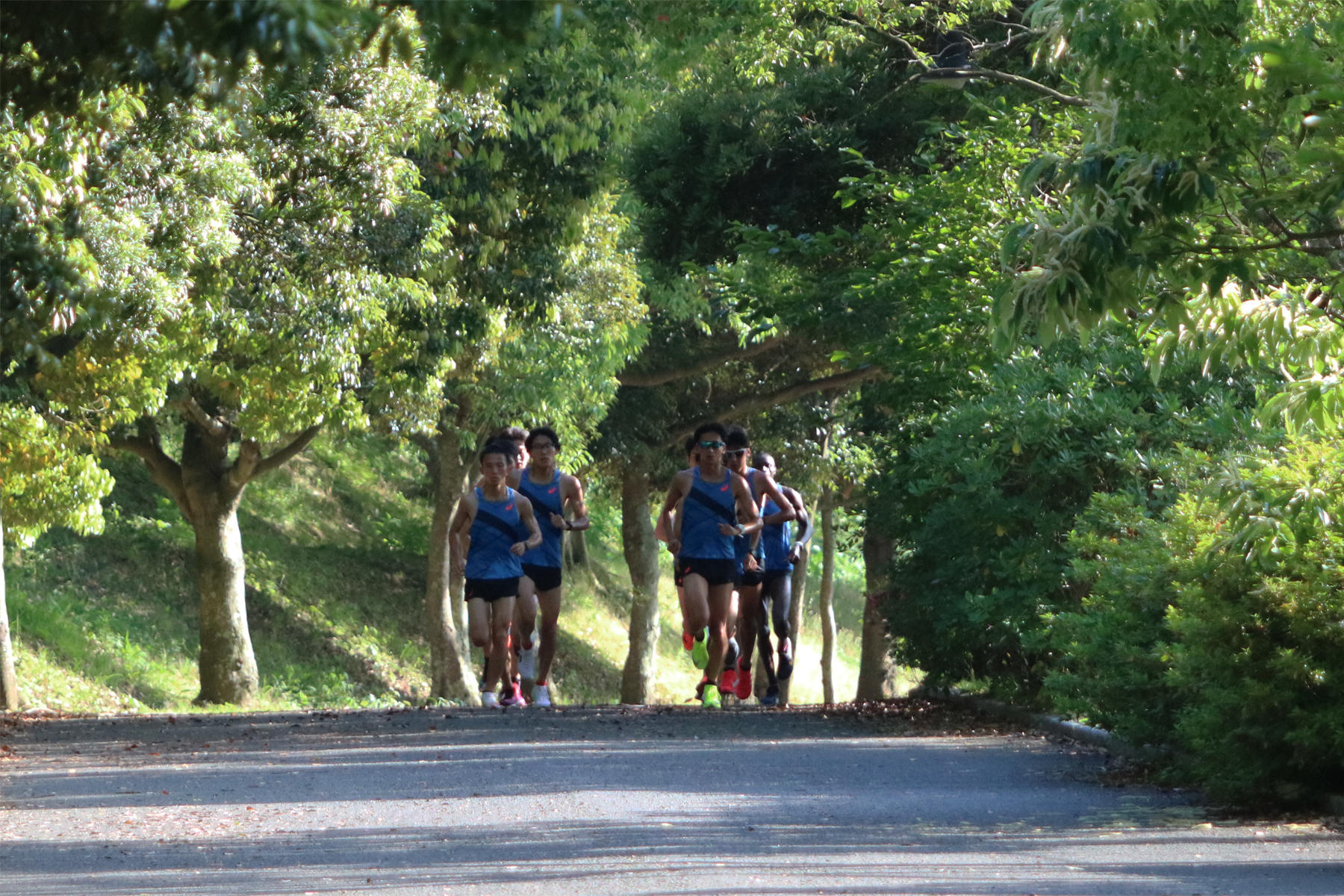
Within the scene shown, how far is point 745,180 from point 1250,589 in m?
14.3

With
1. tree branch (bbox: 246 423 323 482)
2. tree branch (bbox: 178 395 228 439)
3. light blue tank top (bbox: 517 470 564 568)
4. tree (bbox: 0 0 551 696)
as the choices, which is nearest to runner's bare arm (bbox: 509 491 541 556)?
light blue tank top (bbox: 517 470 564 568)

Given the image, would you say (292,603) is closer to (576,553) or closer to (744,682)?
(576,553)

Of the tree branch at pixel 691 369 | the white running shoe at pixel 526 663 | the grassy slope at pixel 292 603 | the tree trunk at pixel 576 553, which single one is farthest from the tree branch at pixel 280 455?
the tree trunk at pixel 576 553

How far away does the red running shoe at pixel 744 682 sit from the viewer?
15430 millimetres

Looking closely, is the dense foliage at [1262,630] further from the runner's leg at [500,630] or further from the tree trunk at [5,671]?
the tree trunk at [5,671]

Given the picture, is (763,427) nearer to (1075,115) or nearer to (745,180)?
(745,180)

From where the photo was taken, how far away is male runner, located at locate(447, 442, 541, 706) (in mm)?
14031

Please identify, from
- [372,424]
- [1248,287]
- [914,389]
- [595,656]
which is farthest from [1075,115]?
[595,656]

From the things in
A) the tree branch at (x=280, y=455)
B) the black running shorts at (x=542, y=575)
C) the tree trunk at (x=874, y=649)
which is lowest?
the tree trunk at (x=874, y=649)

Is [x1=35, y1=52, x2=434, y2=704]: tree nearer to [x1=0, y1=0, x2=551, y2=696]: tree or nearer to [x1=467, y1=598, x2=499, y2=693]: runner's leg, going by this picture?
[x1=0, y1=0, x2=551, y2=696]: tree

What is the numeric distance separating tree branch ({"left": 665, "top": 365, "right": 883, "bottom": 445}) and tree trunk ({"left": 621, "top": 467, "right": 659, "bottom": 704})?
1.07 meters

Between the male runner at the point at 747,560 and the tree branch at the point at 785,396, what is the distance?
9201 millimetres

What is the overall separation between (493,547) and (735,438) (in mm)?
2266

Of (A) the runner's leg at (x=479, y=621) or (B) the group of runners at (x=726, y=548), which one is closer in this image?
(A) the runner's leg at (x=479, y=621)
